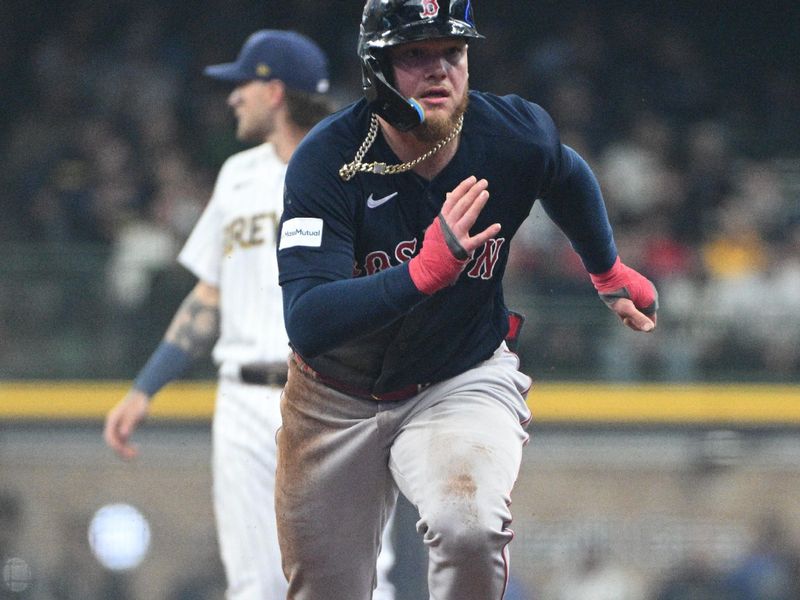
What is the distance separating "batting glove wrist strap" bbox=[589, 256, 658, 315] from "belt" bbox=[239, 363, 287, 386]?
141 cm

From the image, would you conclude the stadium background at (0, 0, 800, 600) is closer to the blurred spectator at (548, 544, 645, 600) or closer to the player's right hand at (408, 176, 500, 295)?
the blurred spectator at (548, 544, 645, 600)

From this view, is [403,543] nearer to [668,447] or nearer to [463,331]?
[668,447]

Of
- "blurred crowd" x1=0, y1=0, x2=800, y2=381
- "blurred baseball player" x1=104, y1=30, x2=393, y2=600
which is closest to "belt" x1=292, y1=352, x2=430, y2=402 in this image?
"blurred baseball player" x1=104, y1=30, x2=393, y2=600

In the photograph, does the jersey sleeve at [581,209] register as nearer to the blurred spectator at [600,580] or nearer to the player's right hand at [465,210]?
the player's right hand at [465,210]

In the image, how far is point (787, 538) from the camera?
32.3 ft

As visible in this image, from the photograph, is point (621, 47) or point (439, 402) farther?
point (621, 47)

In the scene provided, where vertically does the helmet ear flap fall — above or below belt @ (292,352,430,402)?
above

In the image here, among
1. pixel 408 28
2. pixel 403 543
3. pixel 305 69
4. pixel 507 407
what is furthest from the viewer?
pixel 403 543

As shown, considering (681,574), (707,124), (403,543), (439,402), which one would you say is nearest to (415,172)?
(439,402)

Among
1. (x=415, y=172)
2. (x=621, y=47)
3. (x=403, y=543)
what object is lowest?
(x=403, y=543)

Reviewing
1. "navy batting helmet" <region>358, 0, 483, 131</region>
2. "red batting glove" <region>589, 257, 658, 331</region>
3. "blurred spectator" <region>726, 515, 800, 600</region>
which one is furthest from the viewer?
"blurred spectator" <region>726, 515, 800, 600</region>

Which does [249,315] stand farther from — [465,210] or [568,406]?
[568,406]

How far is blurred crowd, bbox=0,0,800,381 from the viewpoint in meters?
9.98

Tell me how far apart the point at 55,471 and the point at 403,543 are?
3.25 m
